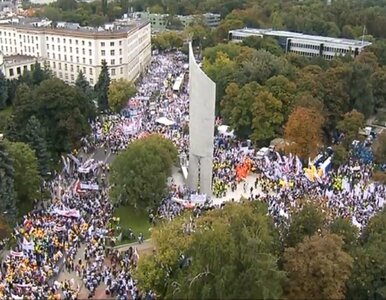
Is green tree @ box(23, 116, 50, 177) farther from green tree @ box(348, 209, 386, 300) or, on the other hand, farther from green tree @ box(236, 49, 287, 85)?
green tree @ box(236, 49, 287, 85)

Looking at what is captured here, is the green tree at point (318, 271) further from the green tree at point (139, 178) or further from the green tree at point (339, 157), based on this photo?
the green tree at point (339, 157)

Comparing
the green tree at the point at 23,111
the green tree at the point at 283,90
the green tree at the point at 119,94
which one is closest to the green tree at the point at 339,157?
the green tree at the point at 283,90

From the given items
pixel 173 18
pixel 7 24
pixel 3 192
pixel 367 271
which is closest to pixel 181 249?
pixel 367 271

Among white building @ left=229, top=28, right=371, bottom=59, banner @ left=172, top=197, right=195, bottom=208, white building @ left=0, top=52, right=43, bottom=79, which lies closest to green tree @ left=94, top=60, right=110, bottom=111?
white building @ left=0, top=52, right=43, bottom=79

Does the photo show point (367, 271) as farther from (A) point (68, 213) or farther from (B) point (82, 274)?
(A) point (68, 213)

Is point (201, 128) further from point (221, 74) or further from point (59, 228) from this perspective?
point (221, 74)
